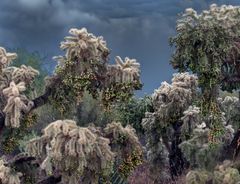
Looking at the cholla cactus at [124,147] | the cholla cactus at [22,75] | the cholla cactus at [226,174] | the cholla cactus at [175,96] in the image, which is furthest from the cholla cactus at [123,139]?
the cholla cactus at [175,96]

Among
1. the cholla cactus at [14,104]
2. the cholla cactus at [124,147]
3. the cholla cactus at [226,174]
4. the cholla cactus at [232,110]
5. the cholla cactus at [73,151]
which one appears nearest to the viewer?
the cholla cactus at [73,151]

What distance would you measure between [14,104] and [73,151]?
1878mm

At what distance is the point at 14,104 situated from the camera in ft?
39.3

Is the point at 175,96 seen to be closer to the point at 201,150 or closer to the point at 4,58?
the point at 201,150

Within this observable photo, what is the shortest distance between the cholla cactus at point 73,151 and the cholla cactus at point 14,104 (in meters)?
0.62

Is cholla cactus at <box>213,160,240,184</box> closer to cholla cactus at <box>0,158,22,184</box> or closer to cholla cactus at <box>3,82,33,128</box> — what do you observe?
cholla cactus at <box>0,158,22,184</box>

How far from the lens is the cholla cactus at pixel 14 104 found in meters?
12.0

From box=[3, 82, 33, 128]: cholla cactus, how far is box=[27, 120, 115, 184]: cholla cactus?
2.05 ft

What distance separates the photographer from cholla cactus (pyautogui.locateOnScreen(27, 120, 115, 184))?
36.6 ft

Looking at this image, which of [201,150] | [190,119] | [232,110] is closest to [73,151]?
[201,150]

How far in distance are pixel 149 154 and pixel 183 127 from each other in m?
2.70

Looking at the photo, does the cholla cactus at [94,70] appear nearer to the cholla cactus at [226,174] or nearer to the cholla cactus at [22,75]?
the cholla cactus at [22,75]

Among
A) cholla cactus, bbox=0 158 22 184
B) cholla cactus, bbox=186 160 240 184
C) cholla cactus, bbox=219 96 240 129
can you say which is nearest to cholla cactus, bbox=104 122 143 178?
cholla cactus, bbox=186 160 240 184

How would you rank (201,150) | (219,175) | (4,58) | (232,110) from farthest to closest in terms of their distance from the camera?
(232,110) < (201,150) < (219,175) < (4,58)
